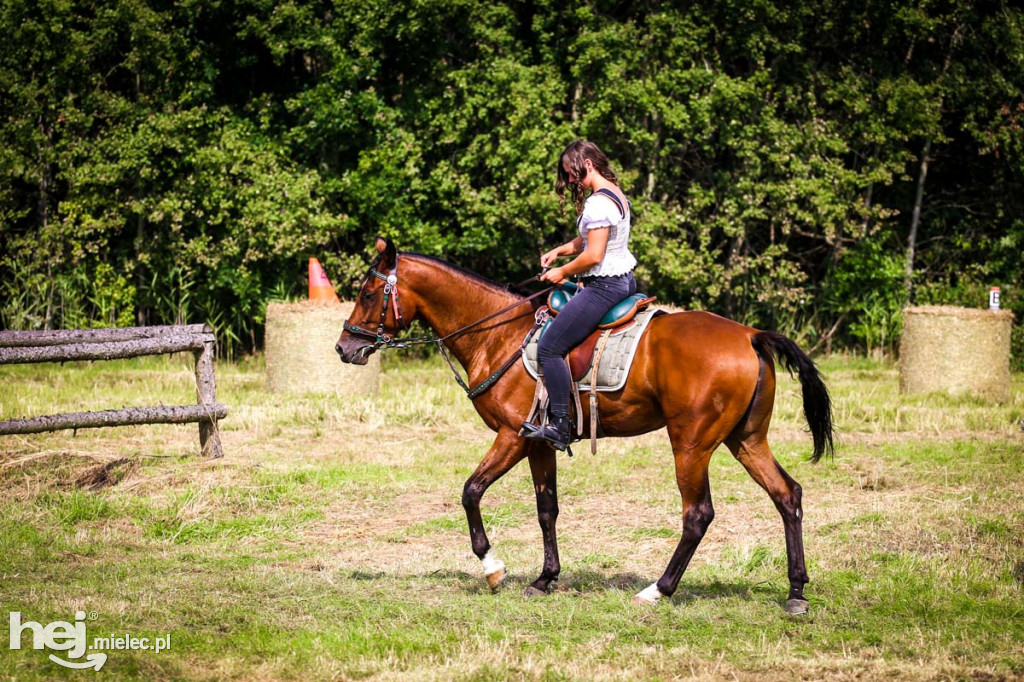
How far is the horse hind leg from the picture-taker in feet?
22.9

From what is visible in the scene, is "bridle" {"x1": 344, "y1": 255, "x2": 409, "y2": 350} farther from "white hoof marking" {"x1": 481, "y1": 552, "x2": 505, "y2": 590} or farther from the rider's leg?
"white hoof marking" {"x1": 481, "y1": 552, "x2": 505, "y2": 590}

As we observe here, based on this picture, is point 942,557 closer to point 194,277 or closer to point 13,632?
point 13,632

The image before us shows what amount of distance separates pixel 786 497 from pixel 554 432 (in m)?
1.59

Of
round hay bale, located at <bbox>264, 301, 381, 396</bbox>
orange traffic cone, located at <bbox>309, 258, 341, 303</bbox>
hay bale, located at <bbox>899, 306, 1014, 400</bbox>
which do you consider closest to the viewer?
round hay bale, located at <bbox>264, 301, 381, 396</bbox>

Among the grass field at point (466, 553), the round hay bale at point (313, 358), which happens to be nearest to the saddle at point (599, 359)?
the grass field at point (466, 553)

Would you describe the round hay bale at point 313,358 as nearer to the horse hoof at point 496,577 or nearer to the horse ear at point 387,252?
the horse ear at point 387,252

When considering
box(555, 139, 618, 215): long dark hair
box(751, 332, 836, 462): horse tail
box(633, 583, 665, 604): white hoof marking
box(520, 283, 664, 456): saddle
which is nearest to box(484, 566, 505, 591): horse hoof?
box(633, 583, 665, 604): white hoof marking

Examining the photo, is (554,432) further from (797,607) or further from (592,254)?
(797,607)

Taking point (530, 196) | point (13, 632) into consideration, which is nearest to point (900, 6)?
point (530, 196)

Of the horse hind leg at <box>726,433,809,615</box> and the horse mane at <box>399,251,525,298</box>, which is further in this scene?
the horse mane at <box>399,251,525,298</box>

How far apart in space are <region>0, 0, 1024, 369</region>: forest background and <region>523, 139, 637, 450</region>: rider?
1101 cm

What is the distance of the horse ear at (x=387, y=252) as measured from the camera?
7523 mm

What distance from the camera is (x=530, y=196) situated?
18.2 m

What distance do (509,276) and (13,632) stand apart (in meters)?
15.1
